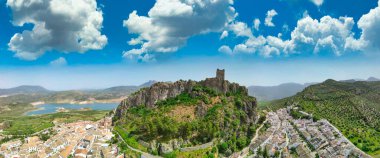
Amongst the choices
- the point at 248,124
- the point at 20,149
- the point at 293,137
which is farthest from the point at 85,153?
the point at 293,137

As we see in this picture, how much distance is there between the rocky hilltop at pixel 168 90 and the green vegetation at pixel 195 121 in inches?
84.7

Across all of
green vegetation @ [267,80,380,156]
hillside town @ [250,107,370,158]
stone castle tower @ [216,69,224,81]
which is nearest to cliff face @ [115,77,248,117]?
stone castle tower @ [216,69,224,81]

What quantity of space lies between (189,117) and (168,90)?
57.6 ft

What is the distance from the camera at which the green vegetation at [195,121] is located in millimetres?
62938

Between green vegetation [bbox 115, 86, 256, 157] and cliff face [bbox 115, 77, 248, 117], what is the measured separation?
2165 millimetres

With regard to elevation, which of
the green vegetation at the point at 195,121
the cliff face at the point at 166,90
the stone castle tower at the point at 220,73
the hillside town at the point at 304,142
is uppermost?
the stone castle tower at the point at 220,73

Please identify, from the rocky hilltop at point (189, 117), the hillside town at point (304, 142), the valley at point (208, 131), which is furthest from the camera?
the rocky hilltop at point (189, 117)

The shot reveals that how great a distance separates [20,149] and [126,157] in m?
39.8

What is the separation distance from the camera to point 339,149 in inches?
2467

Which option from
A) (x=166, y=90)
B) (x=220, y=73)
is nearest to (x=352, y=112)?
(x=220, y=73)

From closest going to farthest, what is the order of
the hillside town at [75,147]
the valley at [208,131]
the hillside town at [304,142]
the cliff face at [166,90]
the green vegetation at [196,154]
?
the green vegetation at [196,154] < the hillside town at [75,147] < the valley at [208,131] < the hillside town at [304,142] < the cliff face at [166,90]

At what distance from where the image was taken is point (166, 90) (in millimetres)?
85750

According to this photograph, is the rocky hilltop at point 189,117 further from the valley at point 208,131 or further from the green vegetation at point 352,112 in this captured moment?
the green vegetation at point 352,112

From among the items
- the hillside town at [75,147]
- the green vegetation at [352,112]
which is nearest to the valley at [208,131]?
the hillside town at [75,147]
